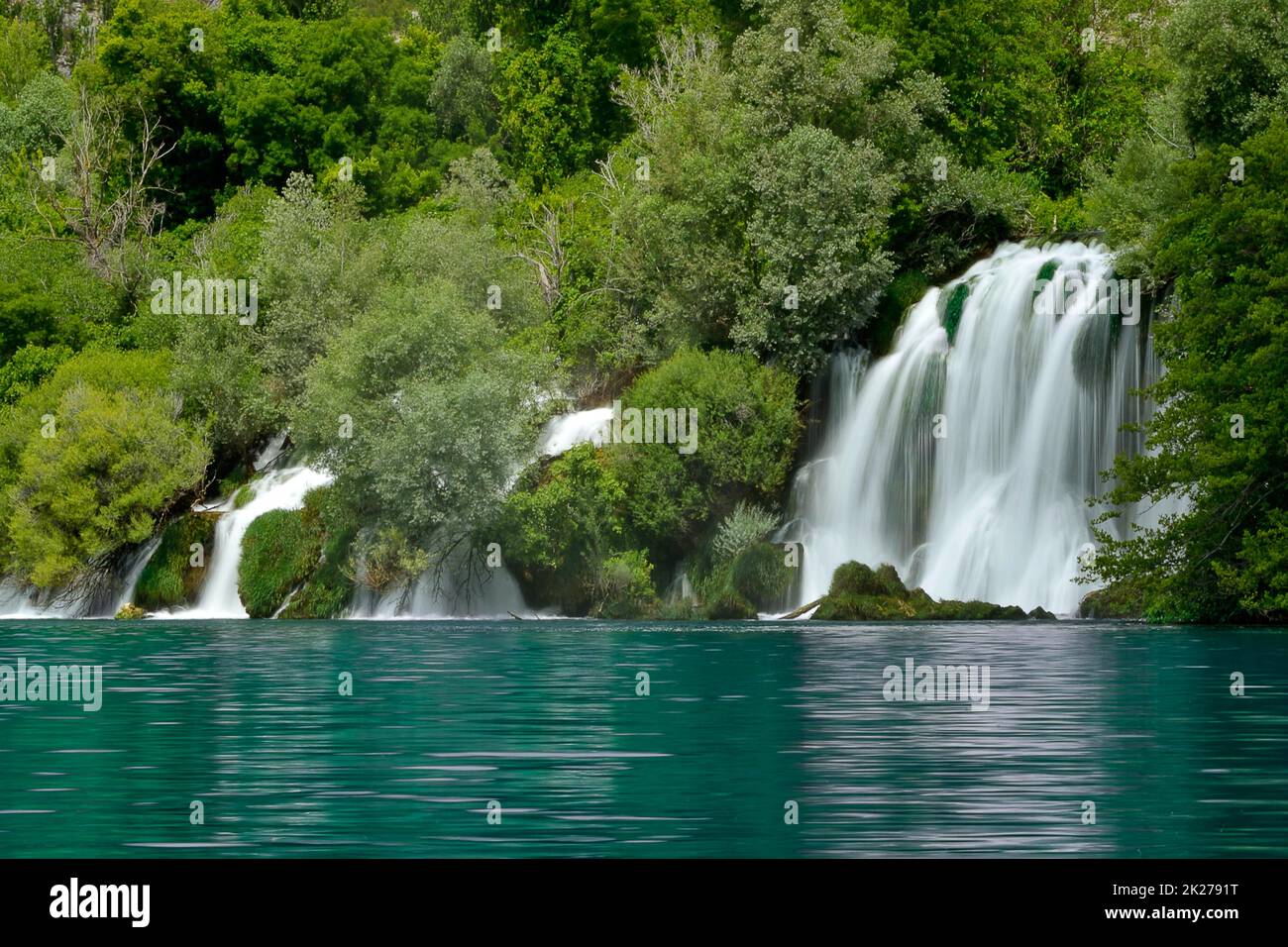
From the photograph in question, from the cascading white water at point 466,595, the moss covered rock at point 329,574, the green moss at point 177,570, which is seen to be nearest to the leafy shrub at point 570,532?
the cascading white water at point 466,595

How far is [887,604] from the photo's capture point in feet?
189

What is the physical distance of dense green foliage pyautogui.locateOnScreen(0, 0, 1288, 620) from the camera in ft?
164

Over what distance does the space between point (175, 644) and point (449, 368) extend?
65.1ft

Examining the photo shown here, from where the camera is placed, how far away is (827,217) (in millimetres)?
68062

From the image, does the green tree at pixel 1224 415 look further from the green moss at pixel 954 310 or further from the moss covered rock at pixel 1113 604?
the green moss at pixel 954 310

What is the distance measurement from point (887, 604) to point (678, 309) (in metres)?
17.6

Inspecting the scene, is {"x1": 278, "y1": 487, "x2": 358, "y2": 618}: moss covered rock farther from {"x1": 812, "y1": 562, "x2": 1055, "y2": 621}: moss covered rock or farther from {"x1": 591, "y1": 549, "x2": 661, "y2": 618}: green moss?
{"x1": 812, "y1": 562, "x2": 1055, "y2": 621}: moss covered rock

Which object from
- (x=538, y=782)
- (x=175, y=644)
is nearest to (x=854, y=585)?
(x=175, y=644)

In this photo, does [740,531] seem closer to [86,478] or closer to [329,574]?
[329,574]

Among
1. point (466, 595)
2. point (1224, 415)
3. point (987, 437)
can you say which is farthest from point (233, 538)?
point (1224, 415)

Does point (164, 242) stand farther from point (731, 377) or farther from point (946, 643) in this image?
point (946, 643)

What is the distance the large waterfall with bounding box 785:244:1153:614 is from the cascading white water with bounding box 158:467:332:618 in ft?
60.7

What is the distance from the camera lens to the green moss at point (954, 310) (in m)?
63.9

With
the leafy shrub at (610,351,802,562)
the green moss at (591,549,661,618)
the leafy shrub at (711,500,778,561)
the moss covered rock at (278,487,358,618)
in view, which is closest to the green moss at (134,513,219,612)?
the moss covered rock at (278,487,358,618)
